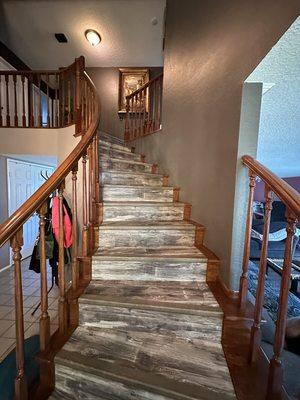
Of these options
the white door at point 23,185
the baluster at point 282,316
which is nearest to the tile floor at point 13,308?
the white door at point 23,185

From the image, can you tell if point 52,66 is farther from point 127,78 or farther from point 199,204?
point 199,204

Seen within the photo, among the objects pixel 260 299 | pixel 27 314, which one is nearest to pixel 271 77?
pixel 260 299

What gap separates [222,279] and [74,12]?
4.98 metres

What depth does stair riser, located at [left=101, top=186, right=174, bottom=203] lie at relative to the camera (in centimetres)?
228

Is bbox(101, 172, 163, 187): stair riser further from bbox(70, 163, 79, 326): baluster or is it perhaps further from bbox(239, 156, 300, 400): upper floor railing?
bbox(239, 156, 300, 400): upper floor railing

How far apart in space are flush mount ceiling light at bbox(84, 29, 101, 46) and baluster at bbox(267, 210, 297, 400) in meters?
4.92

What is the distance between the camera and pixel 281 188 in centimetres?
90

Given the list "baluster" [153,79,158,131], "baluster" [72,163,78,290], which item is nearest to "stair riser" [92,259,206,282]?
"baluster" [72,163,78,290]

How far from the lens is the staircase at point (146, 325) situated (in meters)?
1.00

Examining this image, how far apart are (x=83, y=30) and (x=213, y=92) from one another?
157 inches

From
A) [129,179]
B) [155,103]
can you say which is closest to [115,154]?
[129,179]

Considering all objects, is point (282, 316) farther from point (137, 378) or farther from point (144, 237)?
point (144, 237)

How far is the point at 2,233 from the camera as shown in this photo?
2.81 feet

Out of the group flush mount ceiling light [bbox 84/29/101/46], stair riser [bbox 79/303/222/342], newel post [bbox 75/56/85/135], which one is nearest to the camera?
stair riser [bbox 79/303/222/342]
